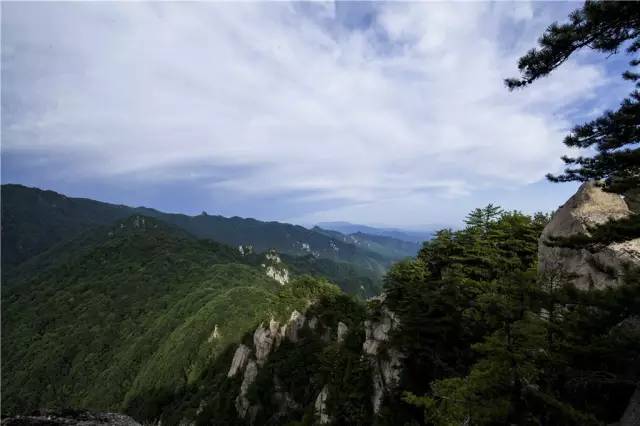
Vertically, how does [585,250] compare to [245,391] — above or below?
above

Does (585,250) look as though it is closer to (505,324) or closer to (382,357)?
(505,324)

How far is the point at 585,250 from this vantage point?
55.9ft

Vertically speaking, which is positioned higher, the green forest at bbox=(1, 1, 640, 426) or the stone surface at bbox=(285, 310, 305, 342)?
the green forest at bbox=(1, 1, 640, 426)

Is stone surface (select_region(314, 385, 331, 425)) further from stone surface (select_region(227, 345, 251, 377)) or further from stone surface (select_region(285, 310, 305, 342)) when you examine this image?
stone surface (select_region(227, 345, 251, 377))

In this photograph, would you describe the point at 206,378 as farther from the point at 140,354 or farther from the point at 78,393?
the point at 78,393

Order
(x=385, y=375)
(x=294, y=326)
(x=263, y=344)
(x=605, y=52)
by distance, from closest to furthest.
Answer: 1. (x=605, y=52)
2. (x=385, y=375)
3. (x=294, y=326)
4. (x=263, y=344)

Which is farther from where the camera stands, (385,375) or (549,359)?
(385,375)

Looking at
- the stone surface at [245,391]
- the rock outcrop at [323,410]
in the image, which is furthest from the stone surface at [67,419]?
the stone surface at [245,391]

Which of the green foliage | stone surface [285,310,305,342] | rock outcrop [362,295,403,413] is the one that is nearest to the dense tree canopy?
the green foliage

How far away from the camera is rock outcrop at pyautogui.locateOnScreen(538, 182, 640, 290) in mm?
15141

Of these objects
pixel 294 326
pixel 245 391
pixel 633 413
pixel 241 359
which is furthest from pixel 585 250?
pixel 241 359

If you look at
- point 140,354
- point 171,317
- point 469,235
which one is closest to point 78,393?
point 140,354

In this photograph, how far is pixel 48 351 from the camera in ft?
639

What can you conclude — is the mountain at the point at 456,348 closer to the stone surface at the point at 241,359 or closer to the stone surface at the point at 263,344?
the stone surface at the point at 263,344
